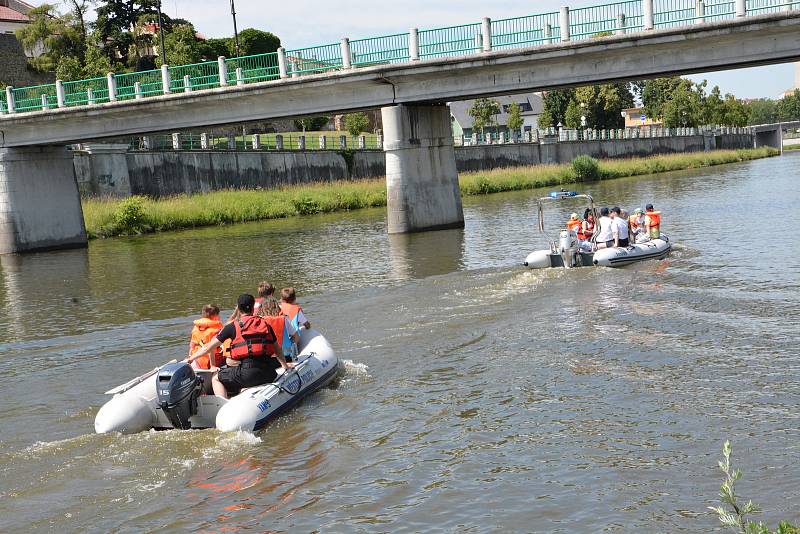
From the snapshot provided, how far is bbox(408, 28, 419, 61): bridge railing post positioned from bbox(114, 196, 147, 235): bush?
681 inches

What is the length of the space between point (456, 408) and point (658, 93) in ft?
393

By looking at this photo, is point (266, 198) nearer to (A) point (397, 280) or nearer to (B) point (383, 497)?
(A) point (397, 280)

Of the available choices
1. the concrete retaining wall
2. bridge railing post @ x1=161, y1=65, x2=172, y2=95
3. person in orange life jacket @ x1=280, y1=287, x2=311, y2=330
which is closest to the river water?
person in orange life jacket @ x1=280, y1=287, x2=311, y2=330

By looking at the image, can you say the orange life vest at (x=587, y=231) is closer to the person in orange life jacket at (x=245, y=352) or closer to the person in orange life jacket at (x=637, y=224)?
the person in orange life jacket at (x=637, y=224)

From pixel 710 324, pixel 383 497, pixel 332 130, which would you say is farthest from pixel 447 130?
pixel 332 130

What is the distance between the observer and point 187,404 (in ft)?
37.7

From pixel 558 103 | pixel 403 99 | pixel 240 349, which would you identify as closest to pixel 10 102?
pixel 403 99

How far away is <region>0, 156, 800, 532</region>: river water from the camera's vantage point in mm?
8898

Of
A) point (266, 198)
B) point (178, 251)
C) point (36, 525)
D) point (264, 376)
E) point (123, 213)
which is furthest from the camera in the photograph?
point (266, 198)

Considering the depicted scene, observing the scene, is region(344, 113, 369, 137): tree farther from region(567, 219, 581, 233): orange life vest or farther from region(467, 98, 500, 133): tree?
region(567, 219, 581, 233): orange life vest

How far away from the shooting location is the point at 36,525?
890cm

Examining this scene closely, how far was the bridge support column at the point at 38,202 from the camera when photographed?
1538 inches

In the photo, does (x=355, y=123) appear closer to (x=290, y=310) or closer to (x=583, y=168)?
(x=583, y=168)

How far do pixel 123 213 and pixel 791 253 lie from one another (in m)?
30.4
